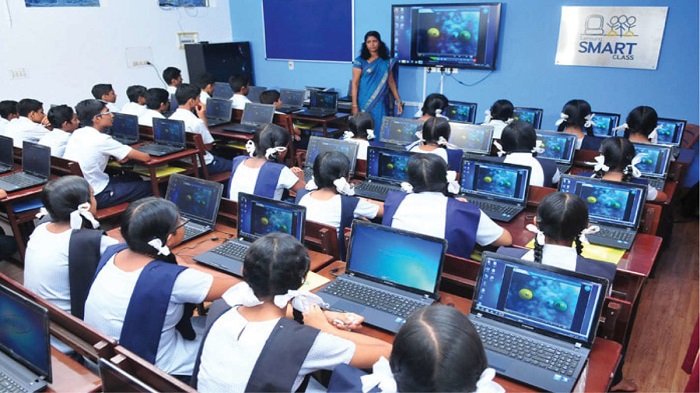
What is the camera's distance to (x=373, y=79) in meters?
6.60

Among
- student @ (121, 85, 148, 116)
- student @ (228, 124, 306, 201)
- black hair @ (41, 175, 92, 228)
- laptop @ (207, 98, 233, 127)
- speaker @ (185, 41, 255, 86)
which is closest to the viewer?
black hair @ (41, 175, 92, 228)

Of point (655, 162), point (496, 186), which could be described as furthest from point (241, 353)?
point (655, 162)

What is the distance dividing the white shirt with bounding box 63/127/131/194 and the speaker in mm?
3315

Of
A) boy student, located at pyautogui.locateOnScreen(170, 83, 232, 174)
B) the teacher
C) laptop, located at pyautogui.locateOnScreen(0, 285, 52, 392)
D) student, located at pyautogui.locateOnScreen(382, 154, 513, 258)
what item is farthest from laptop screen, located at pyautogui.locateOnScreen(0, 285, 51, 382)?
the teacher

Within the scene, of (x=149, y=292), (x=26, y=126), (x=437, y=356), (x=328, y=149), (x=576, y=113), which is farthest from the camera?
(x=26, y=126)

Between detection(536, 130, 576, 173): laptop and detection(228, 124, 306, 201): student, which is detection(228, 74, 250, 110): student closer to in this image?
detection(228, 124, 306, 201): student

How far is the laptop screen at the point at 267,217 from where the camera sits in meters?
2.33

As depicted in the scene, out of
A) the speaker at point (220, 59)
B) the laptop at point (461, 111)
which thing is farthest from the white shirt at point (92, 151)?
the speaker at point (220, 59)

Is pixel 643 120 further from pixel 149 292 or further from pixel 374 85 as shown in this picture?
pixel 149 292

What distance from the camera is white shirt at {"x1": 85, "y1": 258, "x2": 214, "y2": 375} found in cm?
182

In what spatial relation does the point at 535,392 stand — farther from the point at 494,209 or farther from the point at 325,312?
the point at 494,209

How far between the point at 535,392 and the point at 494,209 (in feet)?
5.30

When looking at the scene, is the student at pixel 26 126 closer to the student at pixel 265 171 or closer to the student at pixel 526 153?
the student at pixel 265 171

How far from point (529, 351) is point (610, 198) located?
1.38 m
